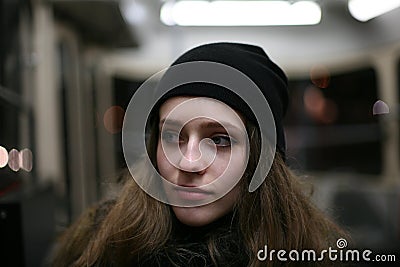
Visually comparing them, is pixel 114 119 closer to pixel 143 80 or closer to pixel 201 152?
pixel 143 80

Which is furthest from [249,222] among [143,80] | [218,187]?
[143,80]

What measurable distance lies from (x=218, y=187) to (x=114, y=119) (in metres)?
0.33

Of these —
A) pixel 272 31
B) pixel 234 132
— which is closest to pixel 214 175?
pixel 234 132

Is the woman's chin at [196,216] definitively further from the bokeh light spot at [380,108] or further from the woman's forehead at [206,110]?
the bokeh light spot at [380,108]

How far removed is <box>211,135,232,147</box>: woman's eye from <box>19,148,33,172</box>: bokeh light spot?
0.62 meters

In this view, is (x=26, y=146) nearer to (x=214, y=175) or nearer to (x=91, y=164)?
(x=91, y=164)

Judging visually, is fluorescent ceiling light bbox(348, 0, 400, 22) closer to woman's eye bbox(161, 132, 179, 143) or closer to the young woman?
the young woman

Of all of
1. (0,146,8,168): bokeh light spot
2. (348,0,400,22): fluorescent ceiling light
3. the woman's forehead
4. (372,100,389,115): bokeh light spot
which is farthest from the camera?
(372,100,389,115): bokeh light spot

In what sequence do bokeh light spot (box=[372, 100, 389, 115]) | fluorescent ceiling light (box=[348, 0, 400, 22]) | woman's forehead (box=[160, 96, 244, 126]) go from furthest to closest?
bokeh light spot (box=[372, 100, 389, 115]), fluorescent ceiling light (box=[348, 0, 400, 22]), woman's forehead (box=[160, 96, 244, 126])

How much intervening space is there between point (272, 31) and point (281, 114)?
0.25 meters

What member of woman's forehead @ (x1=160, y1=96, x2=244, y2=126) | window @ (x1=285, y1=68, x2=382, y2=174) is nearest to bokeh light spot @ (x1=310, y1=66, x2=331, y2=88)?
window @ (x1=285, y1=68, x2=382, y2=174)

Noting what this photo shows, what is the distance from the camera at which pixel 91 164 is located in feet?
4.14

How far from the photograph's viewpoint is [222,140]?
871 millimetres

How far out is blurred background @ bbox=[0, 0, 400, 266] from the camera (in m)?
1.09
